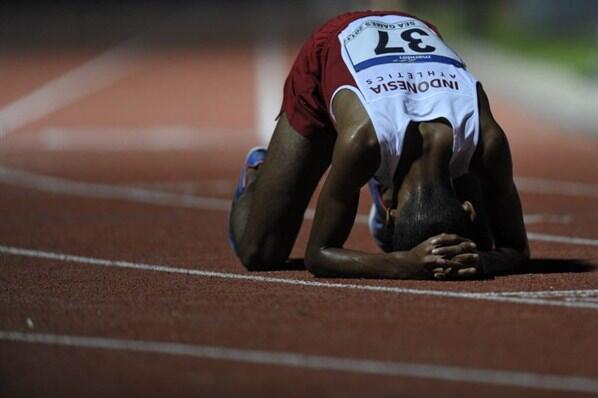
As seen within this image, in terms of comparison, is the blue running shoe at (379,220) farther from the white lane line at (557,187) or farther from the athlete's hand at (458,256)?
the white lane line at (557,187)

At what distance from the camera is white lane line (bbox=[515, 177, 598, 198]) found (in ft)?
43.5

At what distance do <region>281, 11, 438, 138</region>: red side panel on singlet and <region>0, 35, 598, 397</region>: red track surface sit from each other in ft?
2.92

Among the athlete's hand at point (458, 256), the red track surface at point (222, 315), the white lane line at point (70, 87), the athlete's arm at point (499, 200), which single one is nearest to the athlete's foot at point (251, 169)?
the red track surface at point (222, 315)

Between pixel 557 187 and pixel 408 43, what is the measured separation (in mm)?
→ 5098

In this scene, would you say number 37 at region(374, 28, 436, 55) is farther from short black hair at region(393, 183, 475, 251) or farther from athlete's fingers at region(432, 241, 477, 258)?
athlete's fingers at region(432, 241, 477, 258)

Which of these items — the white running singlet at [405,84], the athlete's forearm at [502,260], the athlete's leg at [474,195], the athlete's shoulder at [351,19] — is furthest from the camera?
the athlete's shoulder at [351,19]

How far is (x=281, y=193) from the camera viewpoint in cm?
918

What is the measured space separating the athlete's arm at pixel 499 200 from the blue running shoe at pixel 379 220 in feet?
1.95

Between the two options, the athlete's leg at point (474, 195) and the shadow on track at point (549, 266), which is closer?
the athlete's leg at point (474, 195)

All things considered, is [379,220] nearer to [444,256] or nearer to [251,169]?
[251,169]

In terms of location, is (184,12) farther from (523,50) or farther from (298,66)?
(298,66)

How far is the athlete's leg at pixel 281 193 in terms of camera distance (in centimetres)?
910

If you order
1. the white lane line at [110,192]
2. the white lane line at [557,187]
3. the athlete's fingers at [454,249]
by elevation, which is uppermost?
the athlete's fingers at [454,249]

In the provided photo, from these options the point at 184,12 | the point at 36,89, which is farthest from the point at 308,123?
the point at 184,12
